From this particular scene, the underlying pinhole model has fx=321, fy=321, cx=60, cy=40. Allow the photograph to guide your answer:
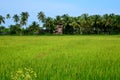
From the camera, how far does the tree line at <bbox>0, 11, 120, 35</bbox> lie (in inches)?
3292

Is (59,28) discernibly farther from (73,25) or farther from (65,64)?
(65,64)

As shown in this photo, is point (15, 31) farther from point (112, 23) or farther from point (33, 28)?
point (112, 23)

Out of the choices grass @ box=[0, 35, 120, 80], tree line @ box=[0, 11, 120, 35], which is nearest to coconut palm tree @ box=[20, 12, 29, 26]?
tree line @ box=[0, 11, 120, 35]

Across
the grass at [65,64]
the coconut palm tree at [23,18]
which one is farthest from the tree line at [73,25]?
the grass at [65,64]

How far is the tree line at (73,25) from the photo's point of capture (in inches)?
3292

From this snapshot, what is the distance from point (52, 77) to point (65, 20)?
84484mm

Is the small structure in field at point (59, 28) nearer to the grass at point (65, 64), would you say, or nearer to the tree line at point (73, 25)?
the tree line at point (73, 25)

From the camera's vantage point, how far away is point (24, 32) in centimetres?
8331

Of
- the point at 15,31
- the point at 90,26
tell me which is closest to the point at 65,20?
the point at 90,26

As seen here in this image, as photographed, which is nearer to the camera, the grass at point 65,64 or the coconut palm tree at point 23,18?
the grass at point 65,64

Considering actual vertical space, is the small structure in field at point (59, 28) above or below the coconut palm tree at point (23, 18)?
below

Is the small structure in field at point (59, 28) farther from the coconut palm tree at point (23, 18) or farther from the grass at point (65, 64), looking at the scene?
the grass at point (65, 64)

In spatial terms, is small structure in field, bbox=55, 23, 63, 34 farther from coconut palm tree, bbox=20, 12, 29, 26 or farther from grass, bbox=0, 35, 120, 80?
grass, bbox=0, 35, 120, 80

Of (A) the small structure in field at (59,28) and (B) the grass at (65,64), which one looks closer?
(B) the grass at (65,64)
